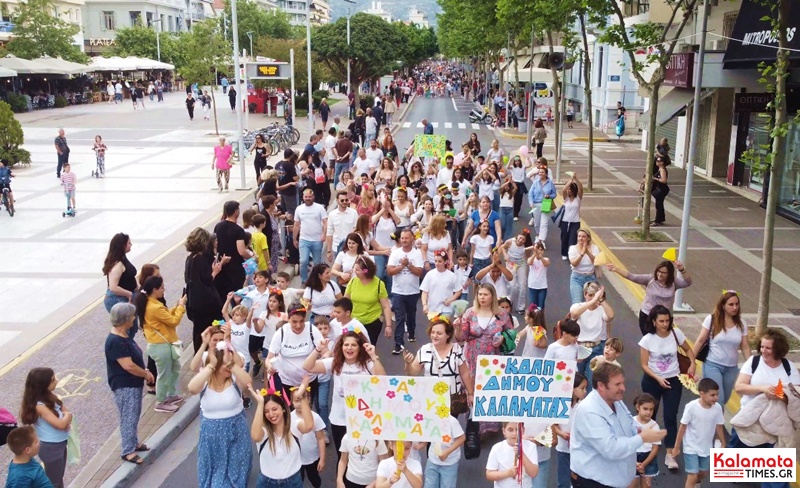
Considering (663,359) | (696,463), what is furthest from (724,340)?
(696,463)

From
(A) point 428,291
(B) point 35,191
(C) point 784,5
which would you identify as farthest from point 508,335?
(B) point 35,191

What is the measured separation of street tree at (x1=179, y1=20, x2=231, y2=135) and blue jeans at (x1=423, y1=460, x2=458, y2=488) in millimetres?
31857

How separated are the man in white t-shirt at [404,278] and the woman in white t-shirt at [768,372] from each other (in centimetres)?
442

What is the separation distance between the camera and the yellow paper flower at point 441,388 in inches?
231

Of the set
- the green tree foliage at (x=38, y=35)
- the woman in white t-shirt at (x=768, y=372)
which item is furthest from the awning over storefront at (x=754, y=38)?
the green tree foliage at (x=38, y=35)

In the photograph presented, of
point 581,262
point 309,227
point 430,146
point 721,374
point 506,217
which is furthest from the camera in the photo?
point 430,146

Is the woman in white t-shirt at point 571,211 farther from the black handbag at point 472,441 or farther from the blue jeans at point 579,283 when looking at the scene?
the black handbag at point 472,441

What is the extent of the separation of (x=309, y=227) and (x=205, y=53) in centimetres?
2649

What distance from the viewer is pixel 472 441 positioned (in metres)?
7.86

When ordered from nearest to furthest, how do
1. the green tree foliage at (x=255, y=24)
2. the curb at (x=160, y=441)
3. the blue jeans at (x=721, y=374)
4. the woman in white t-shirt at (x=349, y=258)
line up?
the curb at (x=160, y=441)
the blue jeans at (x=721, y=374)
the woman in white t-shirt at (x=349, y=258)
the green tree foliage at (x=255, y=24)

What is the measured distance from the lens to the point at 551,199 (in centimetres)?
1470

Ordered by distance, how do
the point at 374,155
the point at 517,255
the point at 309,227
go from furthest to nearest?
the point at 374,155, the point at 309,227, the point at 517,255

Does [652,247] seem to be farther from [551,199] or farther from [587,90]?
[587,90]

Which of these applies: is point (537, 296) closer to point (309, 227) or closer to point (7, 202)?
point (309, 227)
